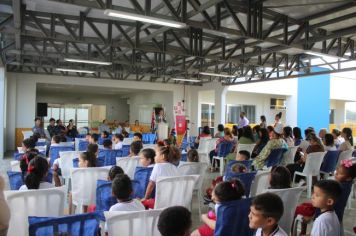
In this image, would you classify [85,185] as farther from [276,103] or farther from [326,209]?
[276,103]

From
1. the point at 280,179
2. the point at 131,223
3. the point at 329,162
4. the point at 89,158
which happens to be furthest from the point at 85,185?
the point at 329,162

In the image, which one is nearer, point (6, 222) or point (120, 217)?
point (120, 217)

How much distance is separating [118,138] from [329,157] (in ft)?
13.9

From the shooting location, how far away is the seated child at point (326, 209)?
6.99 feet

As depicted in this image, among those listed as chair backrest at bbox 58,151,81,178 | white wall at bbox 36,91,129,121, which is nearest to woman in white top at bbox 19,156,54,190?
chair backrest at bbox 58,151,81,178

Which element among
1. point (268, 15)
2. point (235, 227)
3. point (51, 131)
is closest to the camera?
point (235, 227)

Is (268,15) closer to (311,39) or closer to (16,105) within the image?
(311,39)

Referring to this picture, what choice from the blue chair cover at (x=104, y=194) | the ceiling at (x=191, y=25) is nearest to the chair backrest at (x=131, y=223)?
the blue chair cover at (x=104, y=194)

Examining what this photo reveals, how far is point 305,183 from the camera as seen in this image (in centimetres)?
564

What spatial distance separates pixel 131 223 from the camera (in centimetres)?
202

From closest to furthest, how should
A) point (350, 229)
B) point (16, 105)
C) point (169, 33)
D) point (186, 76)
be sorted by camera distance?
point (350, 229) < point (169, 33) < point (16, 105) < point (186, 76)

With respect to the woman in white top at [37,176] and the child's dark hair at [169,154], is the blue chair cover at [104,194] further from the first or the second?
the child's dark hair at [169,154]

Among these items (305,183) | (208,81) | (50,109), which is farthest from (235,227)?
(50,109)

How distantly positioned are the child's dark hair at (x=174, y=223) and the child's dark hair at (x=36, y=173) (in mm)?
1814
